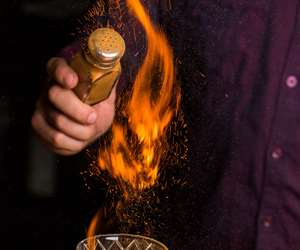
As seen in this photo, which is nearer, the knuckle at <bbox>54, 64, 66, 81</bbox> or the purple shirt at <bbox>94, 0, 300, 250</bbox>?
the knuckle at <bbox>54, 64, 66, 81</bbox>

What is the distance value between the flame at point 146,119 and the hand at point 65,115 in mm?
282

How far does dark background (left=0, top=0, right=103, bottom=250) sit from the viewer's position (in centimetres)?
195

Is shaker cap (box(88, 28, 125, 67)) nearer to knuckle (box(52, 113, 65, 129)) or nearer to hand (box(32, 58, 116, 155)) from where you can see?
hand (box(32, 58, 116, 155))

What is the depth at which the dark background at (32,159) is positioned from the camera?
76.7 inches

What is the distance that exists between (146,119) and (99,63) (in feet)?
2.22

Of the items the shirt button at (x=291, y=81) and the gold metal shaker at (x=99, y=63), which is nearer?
the gold metal shaker at (x=99, y=63)

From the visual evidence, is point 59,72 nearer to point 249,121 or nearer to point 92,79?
point 92,79

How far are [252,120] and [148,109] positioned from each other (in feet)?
1.45

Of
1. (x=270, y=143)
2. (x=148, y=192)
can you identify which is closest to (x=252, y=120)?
(x=270, y=143)

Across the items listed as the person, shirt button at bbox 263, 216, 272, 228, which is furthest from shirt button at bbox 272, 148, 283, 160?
shirt button at bbox 263, 216, 272, 228

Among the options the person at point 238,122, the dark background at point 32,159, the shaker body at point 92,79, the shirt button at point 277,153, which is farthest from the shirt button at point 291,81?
the dark background at point 32,159

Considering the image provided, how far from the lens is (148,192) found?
5.49ft

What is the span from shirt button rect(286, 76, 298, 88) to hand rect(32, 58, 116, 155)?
12.7 inches

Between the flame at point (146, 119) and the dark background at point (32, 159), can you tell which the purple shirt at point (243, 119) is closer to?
the flame at point (146, 119)
